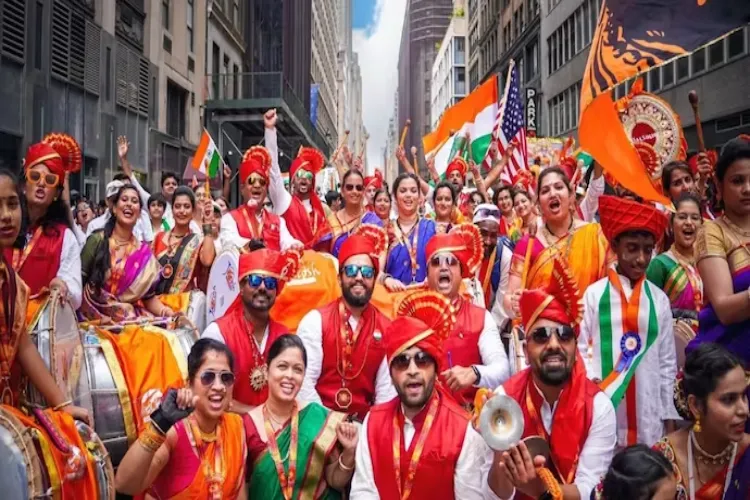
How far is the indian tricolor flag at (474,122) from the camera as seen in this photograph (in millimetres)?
13211

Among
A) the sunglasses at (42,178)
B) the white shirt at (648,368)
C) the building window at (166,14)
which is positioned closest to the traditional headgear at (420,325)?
the white shirt at (648,368)

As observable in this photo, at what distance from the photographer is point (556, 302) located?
3.78 meters

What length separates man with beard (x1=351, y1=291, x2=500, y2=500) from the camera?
12.4ft

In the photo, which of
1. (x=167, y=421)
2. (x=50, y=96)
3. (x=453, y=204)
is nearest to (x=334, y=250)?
(x=453, y=204)

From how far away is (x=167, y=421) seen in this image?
11.2ft

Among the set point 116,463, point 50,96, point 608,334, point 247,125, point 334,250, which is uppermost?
point 247,125

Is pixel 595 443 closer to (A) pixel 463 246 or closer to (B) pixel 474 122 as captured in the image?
(A) pixel 463 246

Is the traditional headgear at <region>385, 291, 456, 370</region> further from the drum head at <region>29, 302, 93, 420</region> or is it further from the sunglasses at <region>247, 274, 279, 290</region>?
the drum head at <region>29, 302, 93, 420</region>

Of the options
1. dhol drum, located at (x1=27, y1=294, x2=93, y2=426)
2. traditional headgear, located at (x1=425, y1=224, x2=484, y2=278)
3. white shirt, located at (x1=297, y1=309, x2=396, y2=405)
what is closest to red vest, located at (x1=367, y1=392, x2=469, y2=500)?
white shirt, located at (x1=297, y1=309, x2=396, y2=405)

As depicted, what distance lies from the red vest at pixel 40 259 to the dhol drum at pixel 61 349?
33cm

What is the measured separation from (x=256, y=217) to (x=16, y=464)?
16.7 feet

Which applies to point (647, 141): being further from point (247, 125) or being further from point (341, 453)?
point (247, 125)

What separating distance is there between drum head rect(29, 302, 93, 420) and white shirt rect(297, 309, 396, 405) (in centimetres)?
136

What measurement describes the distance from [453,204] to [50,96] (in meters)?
9.80
